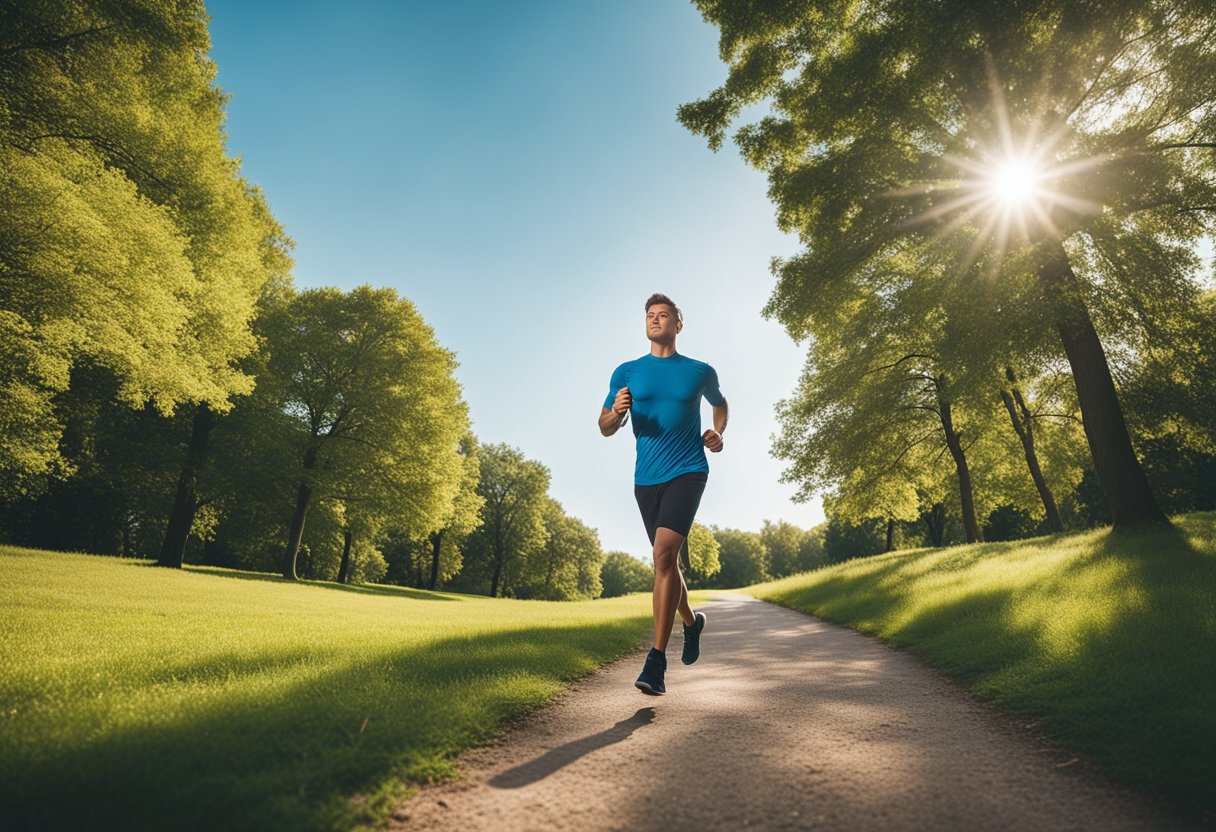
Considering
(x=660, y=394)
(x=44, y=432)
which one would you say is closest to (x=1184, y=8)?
(x=660, y=394)

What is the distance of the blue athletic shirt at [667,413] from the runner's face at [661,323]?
168 mm

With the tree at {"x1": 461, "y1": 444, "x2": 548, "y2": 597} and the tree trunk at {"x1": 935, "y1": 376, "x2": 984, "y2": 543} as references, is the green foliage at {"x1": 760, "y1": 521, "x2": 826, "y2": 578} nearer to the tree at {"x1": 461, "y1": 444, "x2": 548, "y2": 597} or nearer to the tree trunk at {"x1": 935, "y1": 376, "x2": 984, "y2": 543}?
the tree at {"x1": 461, "y1": 444, "x2": 548, "y2": 597}

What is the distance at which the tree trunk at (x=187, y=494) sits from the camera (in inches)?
755

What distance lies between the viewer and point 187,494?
65.8 feet

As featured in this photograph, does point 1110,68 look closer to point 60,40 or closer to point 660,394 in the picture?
point 660,394

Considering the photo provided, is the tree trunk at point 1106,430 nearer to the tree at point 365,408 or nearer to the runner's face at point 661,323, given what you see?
the runner's face at point 661,323

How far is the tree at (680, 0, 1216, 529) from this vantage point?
8453 millimetres

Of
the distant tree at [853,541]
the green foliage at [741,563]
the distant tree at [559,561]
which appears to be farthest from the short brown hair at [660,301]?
the green foliage at [741,563]

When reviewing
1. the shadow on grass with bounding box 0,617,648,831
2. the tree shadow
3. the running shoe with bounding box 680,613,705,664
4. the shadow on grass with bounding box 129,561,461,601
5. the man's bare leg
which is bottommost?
the shadow on grass with bounding box 129,561,461,601

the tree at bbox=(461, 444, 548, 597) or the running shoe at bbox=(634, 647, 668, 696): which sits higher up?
the tree at bbox=(461, 444, 548, 597)

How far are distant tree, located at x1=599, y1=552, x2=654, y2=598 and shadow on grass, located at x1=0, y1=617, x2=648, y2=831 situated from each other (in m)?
104

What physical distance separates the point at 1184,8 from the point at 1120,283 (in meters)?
4.08

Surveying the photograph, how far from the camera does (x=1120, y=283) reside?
9.64 m

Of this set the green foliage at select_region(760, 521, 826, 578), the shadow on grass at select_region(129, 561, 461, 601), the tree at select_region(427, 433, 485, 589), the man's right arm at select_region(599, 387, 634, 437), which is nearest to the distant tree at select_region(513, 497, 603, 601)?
the tree at select_region(427, 433, 485, 589)
